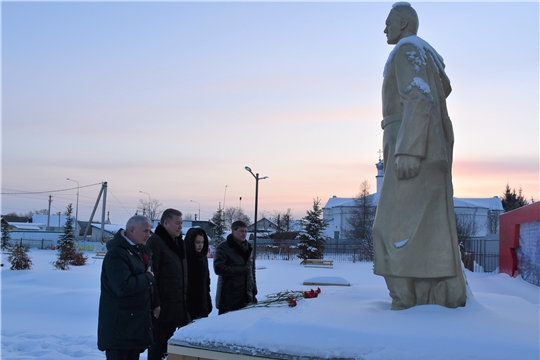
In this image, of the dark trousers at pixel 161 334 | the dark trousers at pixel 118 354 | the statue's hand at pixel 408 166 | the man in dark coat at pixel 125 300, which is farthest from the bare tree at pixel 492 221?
the dark trousers at pixel 118 354

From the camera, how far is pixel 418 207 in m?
4.55

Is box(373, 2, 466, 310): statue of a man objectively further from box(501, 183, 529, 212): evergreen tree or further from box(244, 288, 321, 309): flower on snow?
box(501, 183, 529, 212): evergreen tree

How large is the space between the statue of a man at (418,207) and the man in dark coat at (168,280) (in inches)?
92.1

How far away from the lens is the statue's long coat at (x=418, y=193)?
4488 mm

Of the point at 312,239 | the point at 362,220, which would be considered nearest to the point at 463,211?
the point at 362,220

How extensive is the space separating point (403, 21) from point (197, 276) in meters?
3.85

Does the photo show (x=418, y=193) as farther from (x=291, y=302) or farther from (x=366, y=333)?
(x=291, y=302)

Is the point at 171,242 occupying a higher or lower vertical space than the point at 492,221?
lower

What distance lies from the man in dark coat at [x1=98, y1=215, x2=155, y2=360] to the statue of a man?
2212 mm

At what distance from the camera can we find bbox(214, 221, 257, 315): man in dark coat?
6.54 meters

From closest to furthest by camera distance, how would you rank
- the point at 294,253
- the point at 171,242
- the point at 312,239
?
the point at 171,242, the point at 312,239, the point at 294,253

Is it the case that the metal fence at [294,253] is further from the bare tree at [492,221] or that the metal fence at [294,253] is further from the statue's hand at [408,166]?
the statue's hand at [408,166]

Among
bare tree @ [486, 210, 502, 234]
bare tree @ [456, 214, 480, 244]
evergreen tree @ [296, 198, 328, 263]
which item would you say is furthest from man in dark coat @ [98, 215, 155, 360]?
bare tree @ [486, 210, 502, 234]

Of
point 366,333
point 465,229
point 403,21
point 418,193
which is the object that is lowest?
point 366,333
